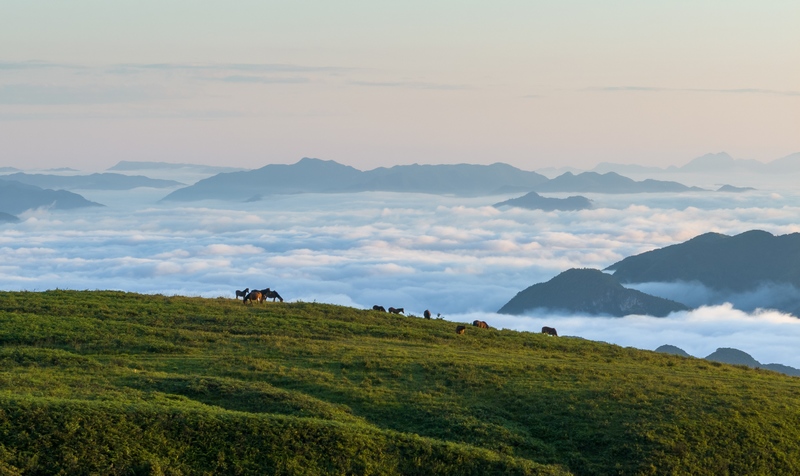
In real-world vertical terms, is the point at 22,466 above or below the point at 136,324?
below

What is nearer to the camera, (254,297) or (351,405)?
(351,405)

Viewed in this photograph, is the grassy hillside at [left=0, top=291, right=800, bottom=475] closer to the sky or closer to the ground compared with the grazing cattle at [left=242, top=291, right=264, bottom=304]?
closer to the ground

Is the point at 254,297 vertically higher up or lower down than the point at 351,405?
higher up

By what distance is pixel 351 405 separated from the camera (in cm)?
2562

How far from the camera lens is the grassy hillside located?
20.1m

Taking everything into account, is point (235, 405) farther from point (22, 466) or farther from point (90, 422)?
point (22, 466)

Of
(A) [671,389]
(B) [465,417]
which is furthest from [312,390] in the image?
(A) [671,389]

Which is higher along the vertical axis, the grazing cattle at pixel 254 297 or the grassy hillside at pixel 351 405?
the grazing cattle at pixel 254 297

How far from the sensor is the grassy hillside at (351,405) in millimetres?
20109

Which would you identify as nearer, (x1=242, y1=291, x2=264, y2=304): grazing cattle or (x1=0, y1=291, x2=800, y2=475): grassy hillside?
(x1=0, y1=291, x2=800, y2=475): grassy hillside

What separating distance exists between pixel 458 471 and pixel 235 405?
22.8 feet

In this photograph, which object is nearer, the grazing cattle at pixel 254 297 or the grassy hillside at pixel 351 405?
the grassy hillside at pixel 351 405

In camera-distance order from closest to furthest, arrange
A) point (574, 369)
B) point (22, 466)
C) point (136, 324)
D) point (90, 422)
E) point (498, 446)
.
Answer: point (22, 466)
point (90, 422)
point (498, 446)
point (574, 369)
point (136, 324)

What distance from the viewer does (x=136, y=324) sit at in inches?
1471
